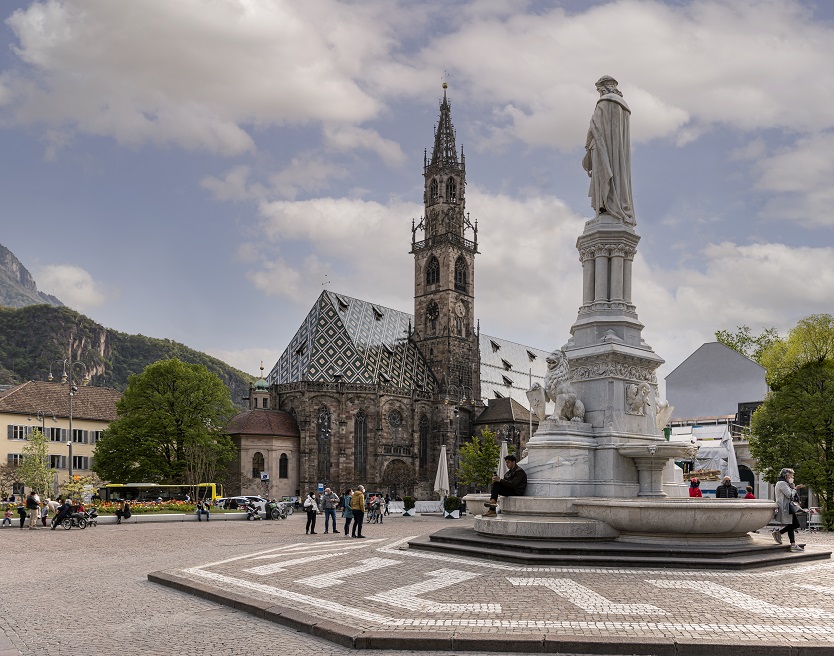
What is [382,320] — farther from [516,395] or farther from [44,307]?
[44,307]

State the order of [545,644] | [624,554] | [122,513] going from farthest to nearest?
[122,513]
[624,554]
[545,644]

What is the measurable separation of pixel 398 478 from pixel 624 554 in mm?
67545

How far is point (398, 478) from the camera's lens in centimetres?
8012

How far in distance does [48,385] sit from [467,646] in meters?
69.4

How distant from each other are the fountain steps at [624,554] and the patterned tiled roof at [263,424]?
198 ft

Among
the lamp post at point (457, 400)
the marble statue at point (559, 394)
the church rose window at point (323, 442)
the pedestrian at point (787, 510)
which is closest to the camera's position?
the pedestrian at point (787, 510)

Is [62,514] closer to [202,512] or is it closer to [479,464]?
[202,512]

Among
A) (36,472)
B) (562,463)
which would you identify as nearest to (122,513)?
(36,472)

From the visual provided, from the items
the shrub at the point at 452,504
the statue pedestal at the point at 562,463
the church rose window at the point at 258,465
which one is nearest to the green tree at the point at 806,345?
the shrub at the point at 452,504

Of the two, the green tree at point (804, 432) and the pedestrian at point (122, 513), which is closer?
the green tree at point (804, 432)

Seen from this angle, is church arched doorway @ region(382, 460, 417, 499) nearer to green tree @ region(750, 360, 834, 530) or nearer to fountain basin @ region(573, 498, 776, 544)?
green tree @ region(750, 360, 834, 530)

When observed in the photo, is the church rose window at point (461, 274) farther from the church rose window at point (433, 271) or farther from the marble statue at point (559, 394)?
the marble statue at point (559, 394)

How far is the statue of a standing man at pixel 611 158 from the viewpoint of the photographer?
64.7ft

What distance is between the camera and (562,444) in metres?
17.1
